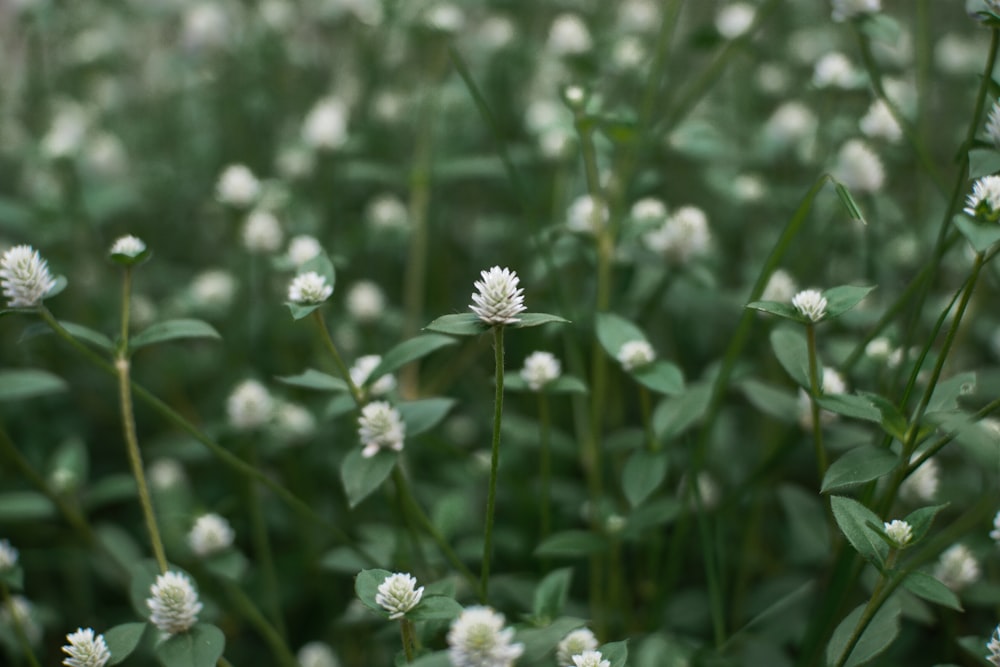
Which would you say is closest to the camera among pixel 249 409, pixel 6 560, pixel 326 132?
pixel 6 560

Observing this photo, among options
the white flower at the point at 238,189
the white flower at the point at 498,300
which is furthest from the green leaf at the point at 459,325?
the white flower at the point at 238,189

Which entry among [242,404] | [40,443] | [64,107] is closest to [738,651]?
[242,404]

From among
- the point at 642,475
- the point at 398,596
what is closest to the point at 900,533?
the point at 642,475

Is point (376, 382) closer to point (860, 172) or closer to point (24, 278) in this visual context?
point (24, 278)

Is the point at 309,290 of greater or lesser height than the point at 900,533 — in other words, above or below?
above

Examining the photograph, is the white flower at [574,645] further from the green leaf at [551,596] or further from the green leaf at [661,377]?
the green leaf at [661,377]

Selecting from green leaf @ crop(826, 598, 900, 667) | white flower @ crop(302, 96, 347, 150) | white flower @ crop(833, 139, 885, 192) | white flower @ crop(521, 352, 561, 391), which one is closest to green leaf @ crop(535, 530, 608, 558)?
white flower @ crop(521, 352, 561, 391)
